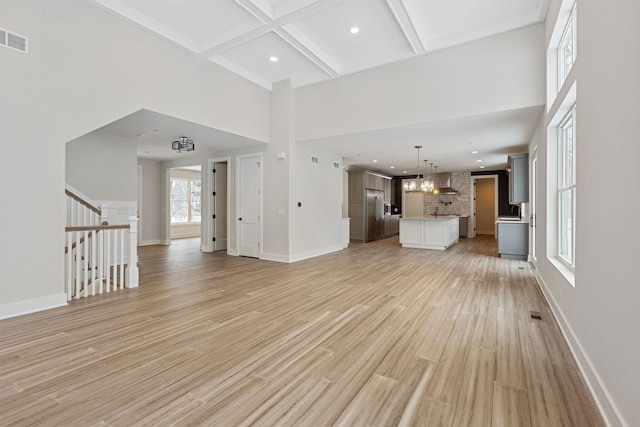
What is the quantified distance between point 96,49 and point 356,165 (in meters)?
8.06

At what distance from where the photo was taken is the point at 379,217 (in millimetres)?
11117

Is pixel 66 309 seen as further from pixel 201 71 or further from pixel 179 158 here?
pixel 179 158

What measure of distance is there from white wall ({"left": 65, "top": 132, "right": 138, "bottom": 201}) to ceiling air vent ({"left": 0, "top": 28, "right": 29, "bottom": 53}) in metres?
2.77

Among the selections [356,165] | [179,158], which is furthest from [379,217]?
[179,158]

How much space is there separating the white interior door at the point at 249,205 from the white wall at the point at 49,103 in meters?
2.87

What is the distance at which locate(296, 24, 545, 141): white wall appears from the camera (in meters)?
4.25

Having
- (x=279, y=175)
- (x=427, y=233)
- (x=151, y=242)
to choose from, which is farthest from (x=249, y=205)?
(x=427, y=233)

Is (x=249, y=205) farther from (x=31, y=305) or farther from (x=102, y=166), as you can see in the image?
(x=31, y=305)

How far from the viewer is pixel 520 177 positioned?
6816 mm

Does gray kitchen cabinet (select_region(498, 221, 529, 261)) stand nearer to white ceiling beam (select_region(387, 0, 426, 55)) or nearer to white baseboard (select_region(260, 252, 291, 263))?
white ceiling beam (select_region(387, 0, 426, 55))

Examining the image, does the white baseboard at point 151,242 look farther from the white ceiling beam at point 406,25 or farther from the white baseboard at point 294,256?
the white ceiling beam at point 406,25

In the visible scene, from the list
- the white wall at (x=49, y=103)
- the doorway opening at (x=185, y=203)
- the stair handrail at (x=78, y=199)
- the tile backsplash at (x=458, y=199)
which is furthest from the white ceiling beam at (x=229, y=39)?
the tile backsplash at (x=458, y=199)

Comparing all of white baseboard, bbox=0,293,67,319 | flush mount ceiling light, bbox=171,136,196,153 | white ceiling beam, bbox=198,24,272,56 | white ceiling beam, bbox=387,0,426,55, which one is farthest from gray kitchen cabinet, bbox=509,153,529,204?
white baseboard, bbox=0,293,67,319

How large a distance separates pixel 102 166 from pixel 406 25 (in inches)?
245
